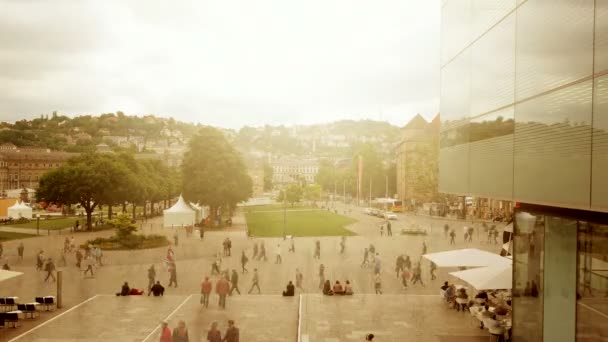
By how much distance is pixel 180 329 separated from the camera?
11844 mm

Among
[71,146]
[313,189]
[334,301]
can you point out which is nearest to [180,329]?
[334,301]

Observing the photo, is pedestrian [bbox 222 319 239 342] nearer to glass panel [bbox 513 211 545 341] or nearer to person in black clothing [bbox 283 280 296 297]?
glass panel [bbox 513 211 545 341]

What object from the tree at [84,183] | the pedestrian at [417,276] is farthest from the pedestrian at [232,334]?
the tree at [84,183]

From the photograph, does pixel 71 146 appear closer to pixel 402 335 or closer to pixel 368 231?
pixel 368 231

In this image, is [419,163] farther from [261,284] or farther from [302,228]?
[261,284]

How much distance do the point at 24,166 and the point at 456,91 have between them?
9740cm

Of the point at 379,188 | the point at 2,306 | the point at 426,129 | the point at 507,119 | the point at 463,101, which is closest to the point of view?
the point at 507,119

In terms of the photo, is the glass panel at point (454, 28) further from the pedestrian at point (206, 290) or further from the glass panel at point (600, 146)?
the pedestrian at point (206, 290)

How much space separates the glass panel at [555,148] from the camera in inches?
290

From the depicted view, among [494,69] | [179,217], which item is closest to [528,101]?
[494,69]

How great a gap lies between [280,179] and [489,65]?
18599 centimetres

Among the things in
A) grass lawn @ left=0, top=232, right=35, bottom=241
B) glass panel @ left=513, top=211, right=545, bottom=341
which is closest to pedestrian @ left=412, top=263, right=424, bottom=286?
glass panel @ left=513, top=211, right=545, bottom=341

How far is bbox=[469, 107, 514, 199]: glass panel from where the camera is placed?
10.2m

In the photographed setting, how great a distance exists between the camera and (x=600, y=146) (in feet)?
22.8
